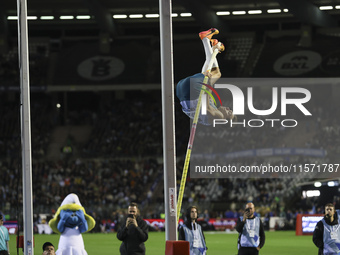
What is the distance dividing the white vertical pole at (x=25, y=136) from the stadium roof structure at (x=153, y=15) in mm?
24625

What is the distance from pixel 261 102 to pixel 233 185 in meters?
23.6

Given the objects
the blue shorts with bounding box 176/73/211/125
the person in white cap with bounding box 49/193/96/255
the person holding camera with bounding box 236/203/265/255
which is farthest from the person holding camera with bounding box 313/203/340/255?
the person in white cap with bounding box 49/193/96/255

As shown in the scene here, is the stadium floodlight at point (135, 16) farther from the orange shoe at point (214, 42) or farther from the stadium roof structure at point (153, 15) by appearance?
the orange shoe at point (214, 42)

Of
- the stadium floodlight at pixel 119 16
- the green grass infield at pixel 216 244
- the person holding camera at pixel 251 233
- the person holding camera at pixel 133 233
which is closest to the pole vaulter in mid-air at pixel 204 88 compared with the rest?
the person holding camera at pixel 251 233

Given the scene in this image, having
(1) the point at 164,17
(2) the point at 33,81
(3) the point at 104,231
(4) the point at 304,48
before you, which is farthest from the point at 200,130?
(2) the point at 33,81

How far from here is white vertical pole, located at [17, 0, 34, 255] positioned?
11.7 metres

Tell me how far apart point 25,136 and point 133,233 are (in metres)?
2.40

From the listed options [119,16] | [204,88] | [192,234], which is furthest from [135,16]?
[192,234]

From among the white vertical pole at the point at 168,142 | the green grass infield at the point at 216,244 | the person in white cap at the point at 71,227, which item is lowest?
the green grass infield at the point at 216,244

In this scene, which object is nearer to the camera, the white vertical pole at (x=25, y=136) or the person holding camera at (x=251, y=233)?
the white vertical pole at (x=25, y=136)

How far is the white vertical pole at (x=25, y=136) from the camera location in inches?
459

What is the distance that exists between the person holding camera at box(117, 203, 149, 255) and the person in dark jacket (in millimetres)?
1106

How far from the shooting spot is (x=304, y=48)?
4144 centimetres

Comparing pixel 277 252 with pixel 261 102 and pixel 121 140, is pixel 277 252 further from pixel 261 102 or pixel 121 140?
pixel 121 140
